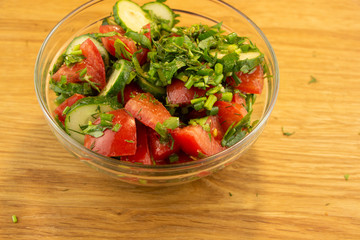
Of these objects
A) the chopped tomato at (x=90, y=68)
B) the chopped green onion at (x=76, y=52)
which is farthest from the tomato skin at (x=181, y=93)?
the chopped green onion at (x=76, y=52)

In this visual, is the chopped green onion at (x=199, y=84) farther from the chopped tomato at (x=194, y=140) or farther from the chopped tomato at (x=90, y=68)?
the chopped tomato at (x=90, y=68)

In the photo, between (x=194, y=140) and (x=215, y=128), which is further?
(x=215, y=128)

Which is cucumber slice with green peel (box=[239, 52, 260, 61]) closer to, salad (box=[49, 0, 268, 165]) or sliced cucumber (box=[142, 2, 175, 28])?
salad (box=[49, 0, 268, 165])

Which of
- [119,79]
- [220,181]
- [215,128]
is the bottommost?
[220,181]

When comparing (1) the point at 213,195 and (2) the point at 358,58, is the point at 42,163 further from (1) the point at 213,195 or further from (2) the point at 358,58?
(2) the point at 358,58

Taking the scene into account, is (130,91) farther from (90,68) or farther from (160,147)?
(160,147)

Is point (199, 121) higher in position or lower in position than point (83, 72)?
lower

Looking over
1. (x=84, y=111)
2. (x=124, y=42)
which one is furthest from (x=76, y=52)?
(x=84, y=111)

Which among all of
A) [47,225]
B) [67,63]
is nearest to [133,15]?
[67,63]
